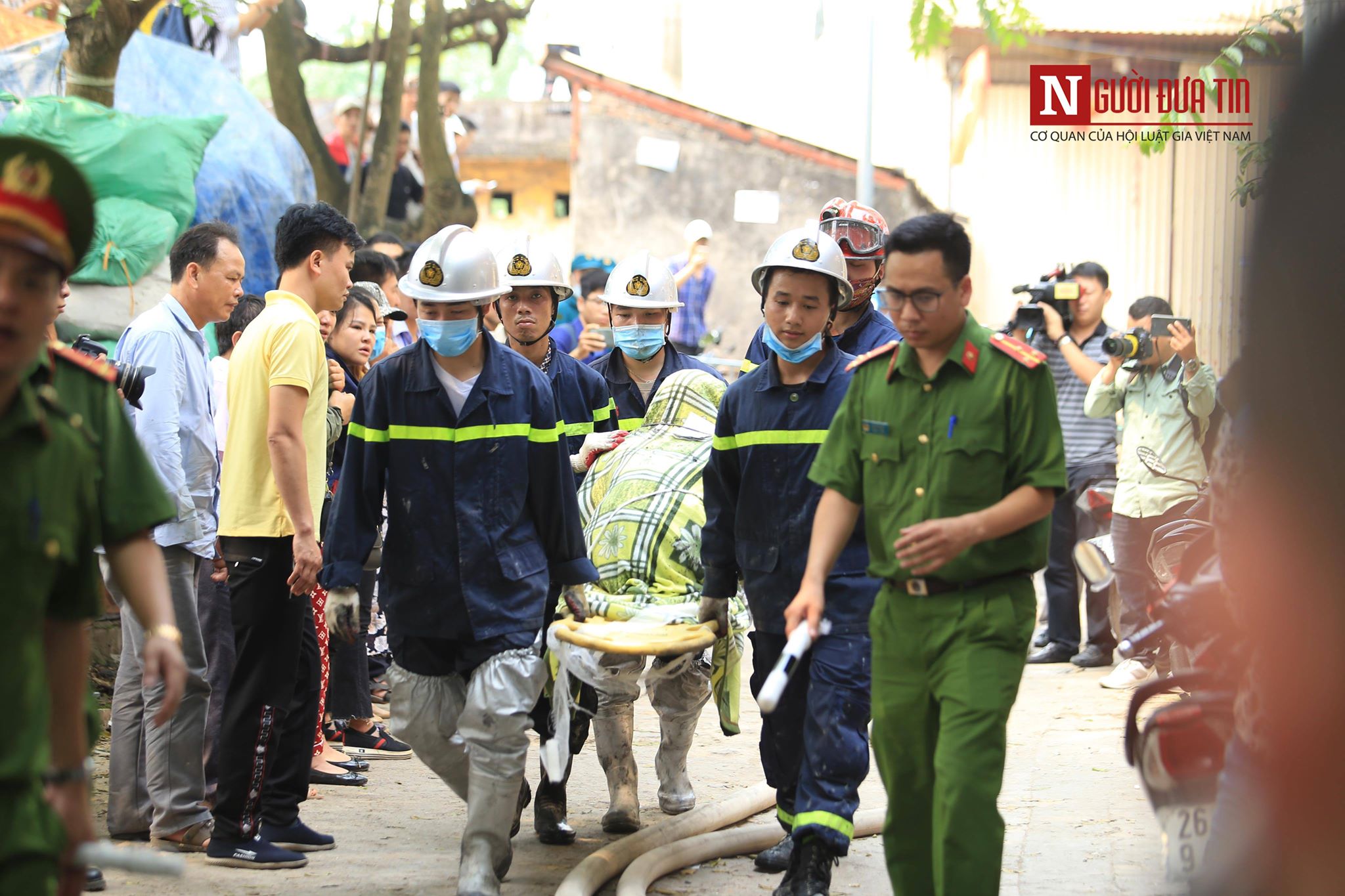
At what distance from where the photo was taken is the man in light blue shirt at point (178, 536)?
565cm

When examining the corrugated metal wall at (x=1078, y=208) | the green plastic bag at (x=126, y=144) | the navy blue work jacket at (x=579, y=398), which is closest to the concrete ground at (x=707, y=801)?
the navy blue work jacket at (x=579, y=398)

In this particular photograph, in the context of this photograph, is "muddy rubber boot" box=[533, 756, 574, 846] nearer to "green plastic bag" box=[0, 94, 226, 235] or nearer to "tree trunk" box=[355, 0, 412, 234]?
"green plastic bag" box=[0, 94, 226, 235]

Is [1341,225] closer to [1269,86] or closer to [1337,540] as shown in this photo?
[1269,86]

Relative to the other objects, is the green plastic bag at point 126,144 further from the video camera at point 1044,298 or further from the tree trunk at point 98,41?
the video camera at point 1044,298

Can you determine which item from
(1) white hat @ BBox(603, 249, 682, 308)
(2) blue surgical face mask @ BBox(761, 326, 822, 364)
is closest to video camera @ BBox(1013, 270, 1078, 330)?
(1) white hat @ BBox(603, 249, 682, 308)

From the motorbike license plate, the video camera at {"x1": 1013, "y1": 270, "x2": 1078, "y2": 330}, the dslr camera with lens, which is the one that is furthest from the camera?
the video camera at {"x1": 1013, "y1": 270, "x2": 1078, "y2": 330}

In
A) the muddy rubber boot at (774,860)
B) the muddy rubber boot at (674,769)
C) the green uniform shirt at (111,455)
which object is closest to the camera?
the green uniform shirt at (111,455)

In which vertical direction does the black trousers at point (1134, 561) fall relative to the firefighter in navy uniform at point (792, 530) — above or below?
below

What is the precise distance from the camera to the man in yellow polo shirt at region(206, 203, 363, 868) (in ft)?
18.0

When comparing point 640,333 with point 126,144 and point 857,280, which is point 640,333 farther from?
point 126,144

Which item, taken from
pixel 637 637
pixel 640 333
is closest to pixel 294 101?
pixel 640 333

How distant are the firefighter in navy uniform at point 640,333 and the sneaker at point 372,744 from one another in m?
2.11

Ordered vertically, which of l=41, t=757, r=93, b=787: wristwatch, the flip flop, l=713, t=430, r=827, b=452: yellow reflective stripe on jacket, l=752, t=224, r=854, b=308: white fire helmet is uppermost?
l=752, t=224, r=854, b=308: white fire helmet

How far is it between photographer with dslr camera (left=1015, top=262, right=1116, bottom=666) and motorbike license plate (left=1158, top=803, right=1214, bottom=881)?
6446 millimetres
